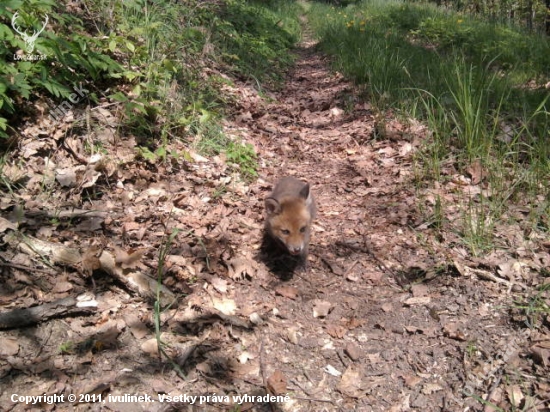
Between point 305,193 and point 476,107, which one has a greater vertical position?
point 476,107

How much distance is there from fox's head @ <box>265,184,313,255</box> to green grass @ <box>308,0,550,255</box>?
1.55 m

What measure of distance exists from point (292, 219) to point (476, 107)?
2896 millimetres

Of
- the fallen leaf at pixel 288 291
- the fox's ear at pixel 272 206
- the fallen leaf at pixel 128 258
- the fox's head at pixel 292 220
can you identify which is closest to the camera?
the fallen leaf at pixel 128 258

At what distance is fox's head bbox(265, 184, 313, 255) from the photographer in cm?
394

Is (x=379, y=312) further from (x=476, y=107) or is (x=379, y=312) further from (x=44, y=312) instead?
(x=476, y=107)

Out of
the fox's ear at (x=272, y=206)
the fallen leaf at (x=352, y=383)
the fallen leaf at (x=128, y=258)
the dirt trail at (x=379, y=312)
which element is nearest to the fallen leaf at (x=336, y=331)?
the dirt trail at (x=379, y=312)

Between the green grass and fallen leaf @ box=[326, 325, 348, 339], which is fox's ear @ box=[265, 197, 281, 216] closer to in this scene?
fallen leaf @ box=[326, 325, 348, 339]

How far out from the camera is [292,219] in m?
4.04

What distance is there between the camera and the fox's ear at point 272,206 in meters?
4.07

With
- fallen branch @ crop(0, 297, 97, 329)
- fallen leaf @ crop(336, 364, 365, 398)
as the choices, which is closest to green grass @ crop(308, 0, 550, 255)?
fallen leaf @ crop(336, 364, 365, 398)

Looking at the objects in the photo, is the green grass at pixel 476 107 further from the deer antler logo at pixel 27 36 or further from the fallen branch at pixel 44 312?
the deer antler logo at pixel 27 36

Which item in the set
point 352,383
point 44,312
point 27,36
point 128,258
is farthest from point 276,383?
point 27,36

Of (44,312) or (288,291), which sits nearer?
(44,312)

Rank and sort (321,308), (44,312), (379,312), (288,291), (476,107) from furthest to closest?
1. (476,107)
2. (288,291)
3. (321,308)
4. (379,312)
5. (44,312)
